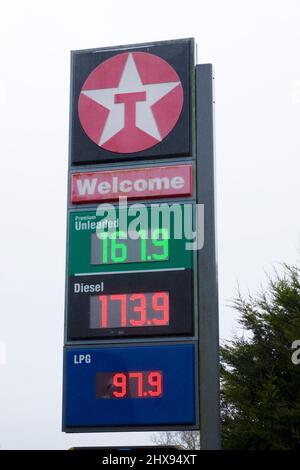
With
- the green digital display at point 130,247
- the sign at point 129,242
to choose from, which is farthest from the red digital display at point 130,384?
the green digital display at point 130,247

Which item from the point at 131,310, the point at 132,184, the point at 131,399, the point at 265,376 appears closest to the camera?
the point at 131,399

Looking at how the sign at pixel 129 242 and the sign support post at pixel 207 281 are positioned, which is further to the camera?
the sign at pixel 129 242

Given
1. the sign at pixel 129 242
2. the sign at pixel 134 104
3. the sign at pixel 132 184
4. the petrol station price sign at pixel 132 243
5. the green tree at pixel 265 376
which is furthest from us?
the green tree at pixel 265 376

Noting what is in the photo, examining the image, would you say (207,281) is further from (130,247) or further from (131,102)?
(131,102)

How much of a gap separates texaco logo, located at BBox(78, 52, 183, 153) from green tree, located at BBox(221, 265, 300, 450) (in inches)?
384

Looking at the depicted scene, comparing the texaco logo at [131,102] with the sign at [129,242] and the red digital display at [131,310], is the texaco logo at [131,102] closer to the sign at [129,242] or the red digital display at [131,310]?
the sign at [129,242]

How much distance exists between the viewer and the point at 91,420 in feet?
34.6

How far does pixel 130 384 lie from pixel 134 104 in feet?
11.6

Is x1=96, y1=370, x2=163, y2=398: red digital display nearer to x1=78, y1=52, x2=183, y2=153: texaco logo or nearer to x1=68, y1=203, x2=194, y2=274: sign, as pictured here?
x1=68, y1=203, x2=194, y2=274: sign

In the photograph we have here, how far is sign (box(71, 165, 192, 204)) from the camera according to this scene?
1109 centimetres

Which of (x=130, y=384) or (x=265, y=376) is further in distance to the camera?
(x=265, y=376)

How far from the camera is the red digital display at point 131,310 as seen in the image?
10508 millimetres

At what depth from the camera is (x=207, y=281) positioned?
34.9ft

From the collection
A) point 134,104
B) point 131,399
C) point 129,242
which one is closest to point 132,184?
point 129,242
